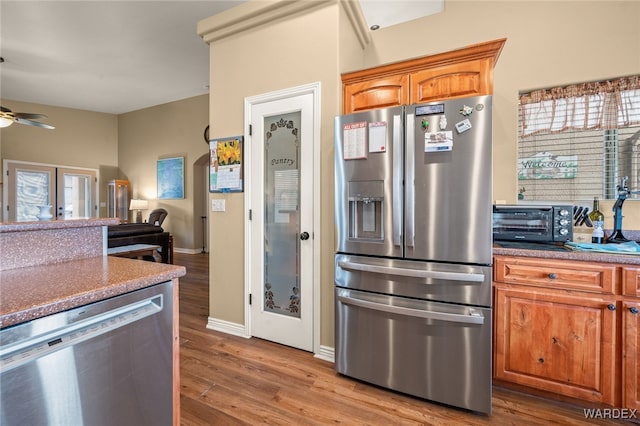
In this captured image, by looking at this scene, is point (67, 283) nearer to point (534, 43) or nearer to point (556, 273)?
point (556, 273)

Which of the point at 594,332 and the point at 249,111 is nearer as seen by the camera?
the point at 594,332

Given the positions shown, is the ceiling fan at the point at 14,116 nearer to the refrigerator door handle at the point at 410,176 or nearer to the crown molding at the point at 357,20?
the crown molding at the point at 357,20

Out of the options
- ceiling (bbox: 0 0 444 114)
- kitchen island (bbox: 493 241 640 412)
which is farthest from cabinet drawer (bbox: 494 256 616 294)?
ceiling (bbox: 0 0 444 114)

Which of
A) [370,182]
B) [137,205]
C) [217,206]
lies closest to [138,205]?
[137,205]

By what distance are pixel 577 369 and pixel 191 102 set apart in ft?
24.2

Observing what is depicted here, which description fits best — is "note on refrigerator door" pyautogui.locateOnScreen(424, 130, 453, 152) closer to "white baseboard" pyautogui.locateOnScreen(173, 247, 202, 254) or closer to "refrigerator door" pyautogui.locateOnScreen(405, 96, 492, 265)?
"refrigerator door" pyautogui.locateOnScreen(405, 96, 492, 265)

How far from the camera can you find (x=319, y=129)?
2.20 meters

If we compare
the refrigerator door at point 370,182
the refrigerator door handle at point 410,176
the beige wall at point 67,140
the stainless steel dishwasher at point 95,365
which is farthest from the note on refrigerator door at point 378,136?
the beige wall at point 67,140

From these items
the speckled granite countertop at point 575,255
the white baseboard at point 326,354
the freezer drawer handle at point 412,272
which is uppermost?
the speckled granite countertop at point 575,255

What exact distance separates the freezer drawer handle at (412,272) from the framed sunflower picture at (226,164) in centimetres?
131

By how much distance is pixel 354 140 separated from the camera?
73.5 inches

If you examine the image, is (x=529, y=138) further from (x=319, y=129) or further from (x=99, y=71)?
(x=99, y=71)

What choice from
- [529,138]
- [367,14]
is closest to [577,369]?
[529,138]

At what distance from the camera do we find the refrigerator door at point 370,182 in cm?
176
